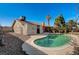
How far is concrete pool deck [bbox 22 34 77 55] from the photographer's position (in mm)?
5391

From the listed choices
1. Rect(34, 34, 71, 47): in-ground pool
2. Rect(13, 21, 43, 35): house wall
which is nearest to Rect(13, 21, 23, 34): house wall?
Rect(13, 21, 43, 35): house wall

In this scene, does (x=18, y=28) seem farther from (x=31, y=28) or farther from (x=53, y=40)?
(x=53, y=40)

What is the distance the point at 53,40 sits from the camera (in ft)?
17.7

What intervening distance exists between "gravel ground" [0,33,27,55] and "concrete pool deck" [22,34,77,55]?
98 millimetres

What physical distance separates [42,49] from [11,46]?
1.98 feet

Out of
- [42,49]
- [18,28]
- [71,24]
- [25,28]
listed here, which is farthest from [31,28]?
[71,24]

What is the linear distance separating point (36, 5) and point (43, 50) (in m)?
0.87

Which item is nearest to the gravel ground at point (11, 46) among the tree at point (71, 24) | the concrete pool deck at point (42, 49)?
the concrete pool deck at point (42, 49)

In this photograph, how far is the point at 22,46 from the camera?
548cm

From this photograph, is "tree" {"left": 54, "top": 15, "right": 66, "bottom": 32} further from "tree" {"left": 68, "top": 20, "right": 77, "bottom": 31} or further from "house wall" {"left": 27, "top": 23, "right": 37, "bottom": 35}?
"house wall" {"left": 27, "top": 23, "right": 37, "bottom": 35}

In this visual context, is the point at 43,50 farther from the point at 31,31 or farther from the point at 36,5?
the point at 36,5
